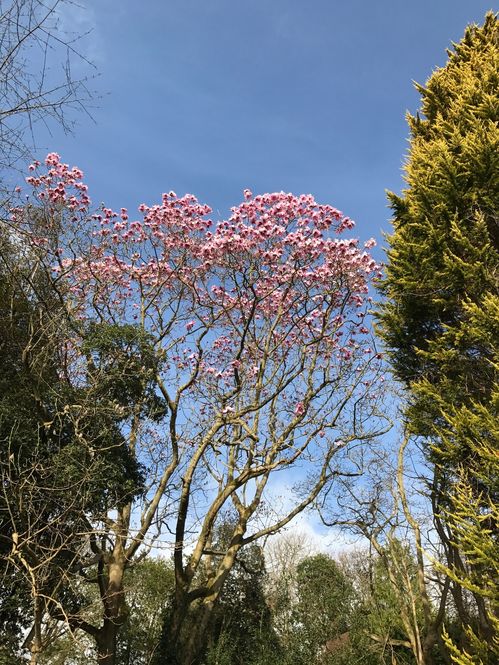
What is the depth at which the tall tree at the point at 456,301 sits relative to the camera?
21.0 feet

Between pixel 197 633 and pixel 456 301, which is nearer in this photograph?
pixel 456 301

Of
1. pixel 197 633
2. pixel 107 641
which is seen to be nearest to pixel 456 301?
pixel 197 633

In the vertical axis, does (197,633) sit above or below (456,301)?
below

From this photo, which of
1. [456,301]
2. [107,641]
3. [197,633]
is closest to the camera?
[456,301]

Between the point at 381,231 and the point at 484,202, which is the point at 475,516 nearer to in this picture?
the point at 484,202

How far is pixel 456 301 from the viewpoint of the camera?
7.57m

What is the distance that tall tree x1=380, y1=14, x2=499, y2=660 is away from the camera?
21.0ft

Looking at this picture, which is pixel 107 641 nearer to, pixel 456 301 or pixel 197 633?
pixel 197 633

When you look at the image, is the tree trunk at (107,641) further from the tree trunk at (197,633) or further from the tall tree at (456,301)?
the tall tree at (456,301)

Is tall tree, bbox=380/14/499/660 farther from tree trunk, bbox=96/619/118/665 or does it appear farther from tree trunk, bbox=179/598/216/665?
tree trunk, bbox=96/619/118/665

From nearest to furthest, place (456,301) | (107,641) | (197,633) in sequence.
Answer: (456,301) → (107,641) → (197,633)

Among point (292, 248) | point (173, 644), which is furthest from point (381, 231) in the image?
point (173, 644)

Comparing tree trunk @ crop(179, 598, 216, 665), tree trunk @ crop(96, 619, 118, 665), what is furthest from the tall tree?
tree trunk @ crop(96, 619, 118, 665)

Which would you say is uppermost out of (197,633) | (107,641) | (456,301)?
(456,301)
